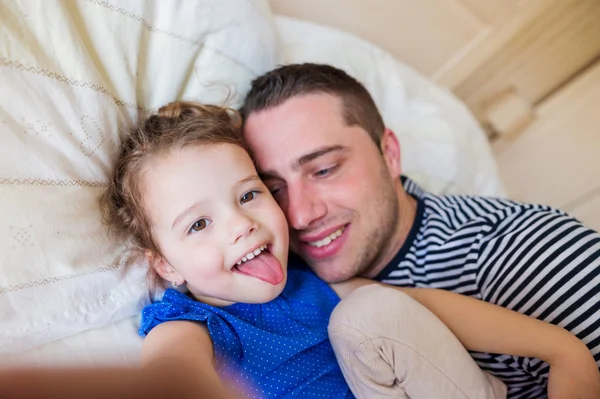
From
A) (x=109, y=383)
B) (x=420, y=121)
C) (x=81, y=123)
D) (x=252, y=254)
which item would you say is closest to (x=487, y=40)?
(x=420, y=121)

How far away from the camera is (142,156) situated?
2.89ft

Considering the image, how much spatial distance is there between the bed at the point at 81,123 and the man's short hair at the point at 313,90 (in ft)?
0.18

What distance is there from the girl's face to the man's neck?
314 millimetres

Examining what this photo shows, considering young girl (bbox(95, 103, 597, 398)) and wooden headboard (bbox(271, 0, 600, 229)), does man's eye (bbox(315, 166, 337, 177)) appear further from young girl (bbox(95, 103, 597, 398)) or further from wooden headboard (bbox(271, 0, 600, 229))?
wooden headboard (bbox(271, 0, 600, 229))

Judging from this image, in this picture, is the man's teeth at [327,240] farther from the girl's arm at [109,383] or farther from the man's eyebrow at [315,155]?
the girl's arm at [109,383]

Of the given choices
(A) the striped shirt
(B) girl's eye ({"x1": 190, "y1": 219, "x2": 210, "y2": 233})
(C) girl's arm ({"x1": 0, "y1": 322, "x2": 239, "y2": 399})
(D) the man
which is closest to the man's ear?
(D) the man


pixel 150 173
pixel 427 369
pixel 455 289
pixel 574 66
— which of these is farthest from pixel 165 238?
pixel 574 66

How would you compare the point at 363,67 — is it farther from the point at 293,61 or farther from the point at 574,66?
the point at 574,66

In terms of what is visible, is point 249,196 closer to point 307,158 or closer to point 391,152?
point 307,158

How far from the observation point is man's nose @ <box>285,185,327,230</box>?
3.38 feet

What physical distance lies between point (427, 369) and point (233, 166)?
1.46ft

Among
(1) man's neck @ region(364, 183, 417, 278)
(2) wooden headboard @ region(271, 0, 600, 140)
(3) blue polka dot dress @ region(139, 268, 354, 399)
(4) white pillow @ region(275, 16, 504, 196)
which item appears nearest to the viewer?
(3) blue polka dot dress @ region(139, 268, 354, 399)

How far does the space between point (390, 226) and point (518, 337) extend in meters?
0.34

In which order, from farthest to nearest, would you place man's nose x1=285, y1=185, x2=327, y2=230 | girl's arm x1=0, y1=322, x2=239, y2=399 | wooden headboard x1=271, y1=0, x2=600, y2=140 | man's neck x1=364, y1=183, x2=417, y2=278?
1. wooden headboard x1=271, y1=0, x2=600, y2=140
2. man's neck x1=364, y1=183, x2=417, y2=278
3. man's nose x1=285, y1=185, x2=327, y2=230
4. girl's arm x1=0, y1=322, x2=239, y2=399
